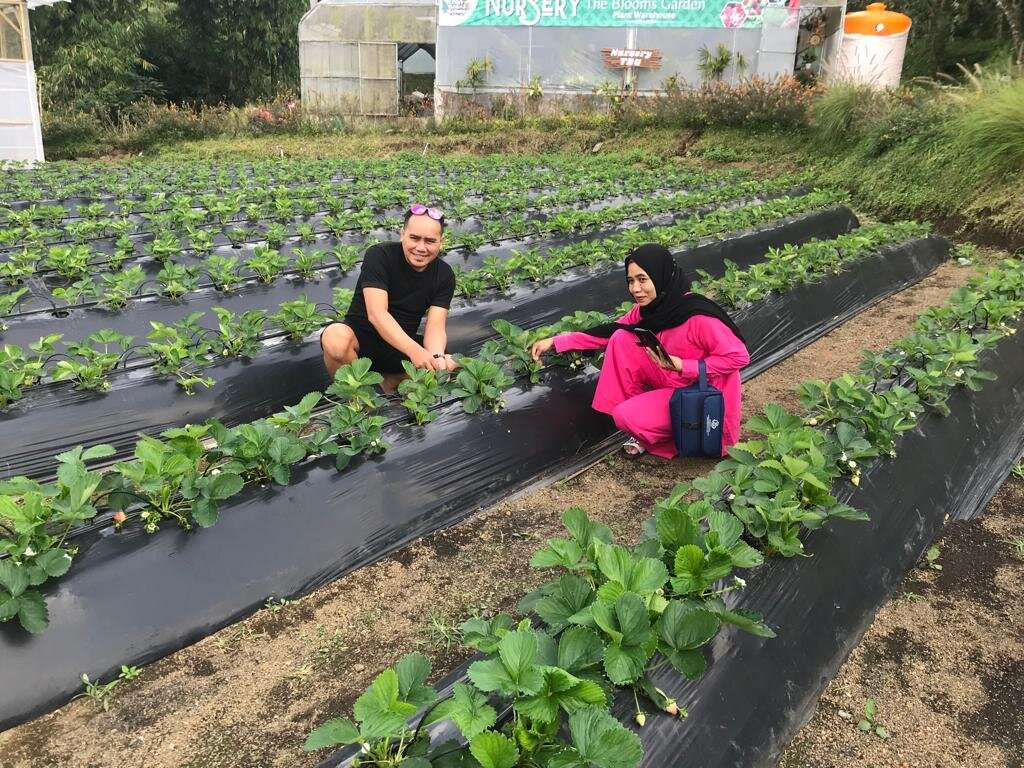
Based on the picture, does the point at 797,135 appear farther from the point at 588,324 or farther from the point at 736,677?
the point at 736,677

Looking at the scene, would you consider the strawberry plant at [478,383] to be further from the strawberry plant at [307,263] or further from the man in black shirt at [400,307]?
the strawberry plant at [307,263]

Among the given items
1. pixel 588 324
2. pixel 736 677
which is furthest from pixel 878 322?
pixel 736 677

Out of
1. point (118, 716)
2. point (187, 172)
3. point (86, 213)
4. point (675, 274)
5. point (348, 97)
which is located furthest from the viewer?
point (348, 97)

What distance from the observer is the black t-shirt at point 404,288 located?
371 cm

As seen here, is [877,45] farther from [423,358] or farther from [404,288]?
[423,358]

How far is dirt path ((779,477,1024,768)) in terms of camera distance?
6.35 ft

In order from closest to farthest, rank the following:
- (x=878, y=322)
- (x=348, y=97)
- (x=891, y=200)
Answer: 1. (x=878, y=322)
2. (x=891, y=200)
3. (x=348, y=97)

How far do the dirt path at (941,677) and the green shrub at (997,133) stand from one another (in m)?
8.40

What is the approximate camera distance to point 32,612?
1904 millimetres

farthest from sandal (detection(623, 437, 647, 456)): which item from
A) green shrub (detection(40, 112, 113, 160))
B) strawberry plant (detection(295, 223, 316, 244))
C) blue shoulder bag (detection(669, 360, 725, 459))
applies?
green shrub (detection(40, 112, 113, 160))

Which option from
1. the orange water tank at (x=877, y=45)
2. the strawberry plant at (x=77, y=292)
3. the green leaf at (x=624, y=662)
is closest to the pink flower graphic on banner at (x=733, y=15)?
the orange water tank at (x=877, y=45)

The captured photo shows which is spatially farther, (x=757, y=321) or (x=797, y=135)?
(x=797, y=135)

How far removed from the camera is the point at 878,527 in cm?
253

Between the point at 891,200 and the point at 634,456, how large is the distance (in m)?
8.86
